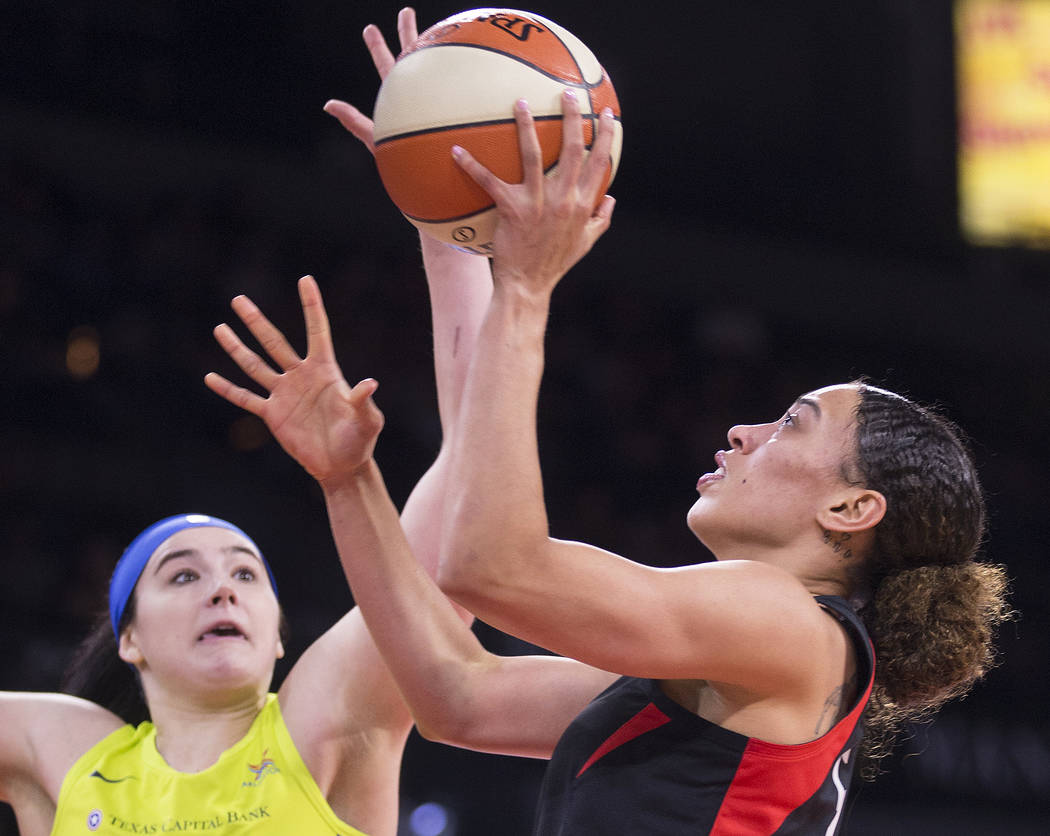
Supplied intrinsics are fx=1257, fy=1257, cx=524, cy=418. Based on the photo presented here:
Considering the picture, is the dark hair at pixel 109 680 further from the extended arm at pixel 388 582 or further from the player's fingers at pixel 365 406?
the player's fingers at pixel 365 406

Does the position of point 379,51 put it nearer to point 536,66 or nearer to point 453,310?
point 453,310

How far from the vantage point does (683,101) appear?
37.8ft

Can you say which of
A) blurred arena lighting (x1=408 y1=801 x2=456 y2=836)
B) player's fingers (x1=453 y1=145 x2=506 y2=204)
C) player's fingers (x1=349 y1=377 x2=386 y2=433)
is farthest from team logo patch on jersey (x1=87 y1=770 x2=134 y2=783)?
blurred arena lighting (x1=408 y1=801 x2=456 y2=836)

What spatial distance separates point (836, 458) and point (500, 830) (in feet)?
13.7

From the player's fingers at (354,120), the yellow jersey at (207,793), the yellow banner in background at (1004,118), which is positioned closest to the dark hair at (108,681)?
the yellow jersey at (207,793)

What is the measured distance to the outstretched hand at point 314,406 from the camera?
6.74 feet

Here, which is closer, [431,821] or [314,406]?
[314,406]

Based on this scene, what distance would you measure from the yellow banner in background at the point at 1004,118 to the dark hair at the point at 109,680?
A: 7629 mm

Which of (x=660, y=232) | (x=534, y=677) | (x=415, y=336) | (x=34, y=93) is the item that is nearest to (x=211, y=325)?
(x=415, y=336)

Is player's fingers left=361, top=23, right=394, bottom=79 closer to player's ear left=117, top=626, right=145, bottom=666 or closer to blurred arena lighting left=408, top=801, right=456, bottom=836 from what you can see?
player's ear left=117, top=626, right=145, bottom=666

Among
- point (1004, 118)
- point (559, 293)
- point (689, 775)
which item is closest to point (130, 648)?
point (689, 775)

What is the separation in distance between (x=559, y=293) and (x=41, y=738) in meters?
7.66

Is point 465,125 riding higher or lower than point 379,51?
lower

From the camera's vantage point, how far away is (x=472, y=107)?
6.48ft
